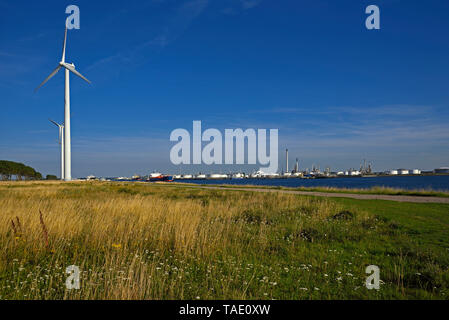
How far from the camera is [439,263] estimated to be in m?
7.66

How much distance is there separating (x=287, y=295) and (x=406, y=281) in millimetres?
3200

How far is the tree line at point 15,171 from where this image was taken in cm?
11848

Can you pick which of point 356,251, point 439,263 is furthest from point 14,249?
point 439,263

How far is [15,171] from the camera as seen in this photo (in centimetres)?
12419

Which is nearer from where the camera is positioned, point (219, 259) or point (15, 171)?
point (219, 259)

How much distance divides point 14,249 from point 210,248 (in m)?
5.90

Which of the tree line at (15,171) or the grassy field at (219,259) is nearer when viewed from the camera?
the grassy field at (219,259)

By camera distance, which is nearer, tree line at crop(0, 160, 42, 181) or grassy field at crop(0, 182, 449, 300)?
grassy field at crop(0, 182, 449, 300)

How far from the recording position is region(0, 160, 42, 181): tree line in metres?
118
